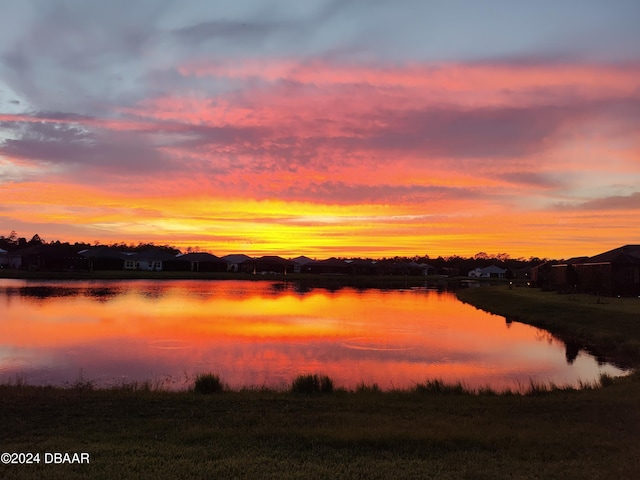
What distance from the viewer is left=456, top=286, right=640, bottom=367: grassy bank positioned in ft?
82.6

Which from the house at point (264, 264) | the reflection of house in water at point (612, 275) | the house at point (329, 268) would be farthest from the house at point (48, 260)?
the reflection of house in water at point (612, 275)

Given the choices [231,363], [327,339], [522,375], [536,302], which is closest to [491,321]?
[536,302]

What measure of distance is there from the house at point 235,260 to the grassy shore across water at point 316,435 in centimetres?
12370

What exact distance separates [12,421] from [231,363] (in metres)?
11.3

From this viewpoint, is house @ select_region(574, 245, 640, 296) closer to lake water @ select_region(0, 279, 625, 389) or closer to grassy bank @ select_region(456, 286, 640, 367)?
grassy bank @ select_region(456, 286, 640, 367)

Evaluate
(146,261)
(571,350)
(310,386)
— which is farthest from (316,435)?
(146,261)

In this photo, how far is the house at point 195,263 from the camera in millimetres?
115312

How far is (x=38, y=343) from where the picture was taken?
23.4 meters

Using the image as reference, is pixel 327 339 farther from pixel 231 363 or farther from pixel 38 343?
pixel 38 343

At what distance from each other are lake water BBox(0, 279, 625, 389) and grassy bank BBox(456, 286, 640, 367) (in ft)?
4.74

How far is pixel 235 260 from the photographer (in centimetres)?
14300

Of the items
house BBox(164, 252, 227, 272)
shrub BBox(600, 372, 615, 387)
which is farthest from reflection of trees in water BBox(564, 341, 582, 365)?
house BBox(164, 252, 227, 272)

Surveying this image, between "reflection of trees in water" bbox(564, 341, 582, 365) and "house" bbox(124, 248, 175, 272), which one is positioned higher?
"house" bbox(124, 248, 175, 272)

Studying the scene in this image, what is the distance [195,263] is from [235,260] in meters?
Result: 24.1
